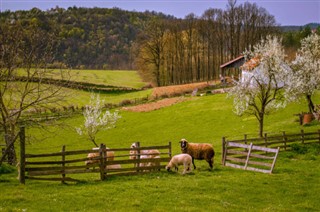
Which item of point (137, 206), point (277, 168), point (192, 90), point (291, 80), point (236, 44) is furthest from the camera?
point (236, 44)

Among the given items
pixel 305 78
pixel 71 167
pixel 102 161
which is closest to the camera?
pixel 71 167

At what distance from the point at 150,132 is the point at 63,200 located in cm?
3084

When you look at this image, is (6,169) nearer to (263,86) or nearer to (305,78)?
(263,86)

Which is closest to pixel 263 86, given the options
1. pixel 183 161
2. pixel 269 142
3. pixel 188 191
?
pixel 269 142

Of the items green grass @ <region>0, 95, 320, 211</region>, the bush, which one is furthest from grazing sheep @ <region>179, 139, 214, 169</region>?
the bush

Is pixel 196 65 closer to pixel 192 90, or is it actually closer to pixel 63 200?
pixel 192 90

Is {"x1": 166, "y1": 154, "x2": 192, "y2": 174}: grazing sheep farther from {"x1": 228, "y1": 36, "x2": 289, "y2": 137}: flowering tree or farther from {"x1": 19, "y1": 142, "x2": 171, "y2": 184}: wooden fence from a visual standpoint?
{"x1": 228, "y1": 36, "x2": 289, "y2": 137}: flowering tree

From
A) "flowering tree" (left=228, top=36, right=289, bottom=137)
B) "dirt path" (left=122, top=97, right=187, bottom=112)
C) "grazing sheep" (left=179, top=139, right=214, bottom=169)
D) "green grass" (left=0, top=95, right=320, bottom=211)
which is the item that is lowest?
"green grass" (left=0, top=95, right=320, bottom=211)

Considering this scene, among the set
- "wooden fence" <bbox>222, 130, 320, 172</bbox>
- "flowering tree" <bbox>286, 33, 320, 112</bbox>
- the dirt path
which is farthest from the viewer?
the dirt path

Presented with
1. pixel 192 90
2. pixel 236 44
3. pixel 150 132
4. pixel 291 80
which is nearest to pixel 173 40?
pixel 236 44

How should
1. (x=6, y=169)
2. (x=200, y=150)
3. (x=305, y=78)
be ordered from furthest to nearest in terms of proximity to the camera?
1. (x=305, y=78)
2. (x=200, y=150)
3. (x=6, y=169)

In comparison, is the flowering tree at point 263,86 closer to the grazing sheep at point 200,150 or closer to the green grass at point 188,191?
the green grass at point 188,191

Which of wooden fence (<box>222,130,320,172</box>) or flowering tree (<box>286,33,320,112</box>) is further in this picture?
flowering tree (<box>286,33,320,112</box>)

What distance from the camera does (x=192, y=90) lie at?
69375mm
